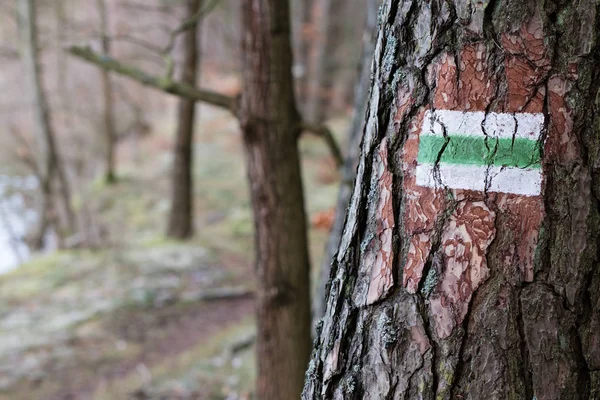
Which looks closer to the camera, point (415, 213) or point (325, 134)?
point (415, 213)

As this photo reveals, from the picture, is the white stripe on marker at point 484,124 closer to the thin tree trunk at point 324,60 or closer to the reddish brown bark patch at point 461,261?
the reddish brown bark patch at point 461,261

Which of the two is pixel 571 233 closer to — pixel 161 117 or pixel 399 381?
pixel 399 381

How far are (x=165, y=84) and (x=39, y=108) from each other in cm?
703

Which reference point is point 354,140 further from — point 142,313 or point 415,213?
point 142,313

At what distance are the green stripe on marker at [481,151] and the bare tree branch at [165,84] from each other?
1.80 meters

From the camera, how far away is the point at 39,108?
28.0 ft

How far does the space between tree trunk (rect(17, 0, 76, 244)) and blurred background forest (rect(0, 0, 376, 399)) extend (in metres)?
0.03

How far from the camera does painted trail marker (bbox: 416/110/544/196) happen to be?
2.82ft

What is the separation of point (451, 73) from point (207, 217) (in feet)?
32.7

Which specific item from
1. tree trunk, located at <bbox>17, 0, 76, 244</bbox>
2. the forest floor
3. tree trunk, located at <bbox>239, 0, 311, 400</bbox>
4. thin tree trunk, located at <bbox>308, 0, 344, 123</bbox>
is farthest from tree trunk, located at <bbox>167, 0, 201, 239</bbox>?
thin tree trunk, located at <bbox>308, 0, 344, 123</bbox>

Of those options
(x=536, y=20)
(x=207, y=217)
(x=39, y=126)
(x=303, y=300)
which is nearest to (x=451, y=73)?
(x=536, y=20)

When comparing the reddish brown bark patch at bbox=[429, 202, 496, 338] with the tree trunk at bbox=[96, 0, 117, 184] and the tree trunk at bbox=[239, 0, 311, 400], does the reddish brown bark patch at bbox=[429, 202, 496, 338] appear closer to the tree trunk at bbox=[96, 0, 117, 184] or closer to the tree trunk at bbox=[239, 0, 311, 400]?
the tree trunk at bbox=[239, 0, 311, 400]

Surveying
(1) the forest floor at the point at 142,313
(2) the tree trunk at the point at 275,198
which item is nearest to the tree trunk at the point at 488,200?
(2) the tree trunk at the point at 275,198

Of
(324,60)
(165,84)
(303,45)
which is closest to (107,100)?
(303,45)
